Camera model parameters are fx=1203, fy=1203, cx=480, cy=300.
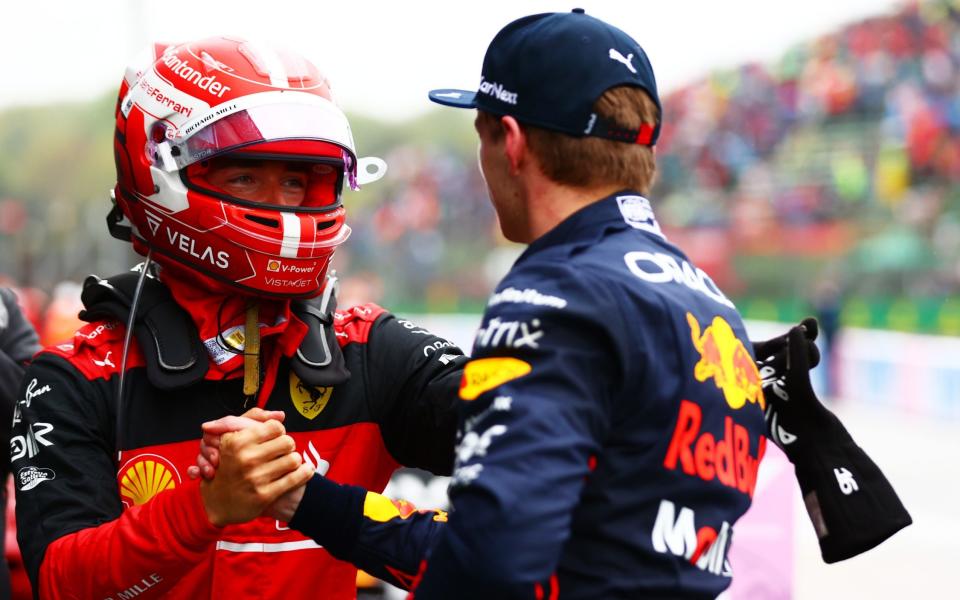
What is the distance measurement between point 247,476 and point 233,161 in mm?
744

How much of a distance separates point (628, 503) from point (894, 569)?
681 centimetres

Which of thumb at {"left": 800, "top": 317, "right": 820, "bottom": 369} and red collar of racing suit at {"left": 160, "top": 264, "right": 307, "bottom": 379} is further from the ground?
thumb at {"left": 800, "top": 317, "right": 820, "bottom": 369}

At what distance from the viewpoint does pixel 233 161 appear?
2449mm

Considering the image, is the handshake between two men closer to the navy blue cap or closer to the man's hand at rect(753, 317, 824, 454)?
the man's hand at rect(753, 317, 824, 454)

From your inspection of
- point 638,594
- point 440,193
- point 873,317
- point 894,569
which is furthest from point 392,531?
point 440,193

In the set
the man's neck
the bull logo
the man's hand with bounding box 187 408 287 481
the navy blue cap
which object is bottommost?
the man's hand with bounding box 187 408 287 481

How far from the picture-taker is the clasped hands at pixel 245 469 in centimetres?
199

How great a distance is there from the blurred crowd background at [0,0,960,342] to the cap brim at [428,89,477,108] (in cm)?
1560

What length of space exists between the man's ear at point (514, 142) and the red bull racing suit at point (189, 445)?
60cm

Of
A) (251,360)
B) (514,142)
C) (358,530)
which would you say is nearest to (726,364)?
(514,142)

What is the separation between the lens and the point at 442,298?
22891 millimetres

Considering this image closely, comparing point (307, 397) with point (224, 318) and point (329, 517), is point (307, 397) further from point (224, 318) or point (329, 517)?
point (329, 517)

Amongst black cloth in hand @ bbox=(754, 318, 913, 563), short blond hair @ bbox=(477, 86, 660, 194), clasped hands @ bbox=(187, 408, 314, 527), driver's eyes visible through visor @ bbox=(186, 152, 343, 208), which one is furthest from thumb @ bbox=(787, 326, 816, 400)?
driver's eyes visible through visor @ bbox=(186, 152, 343, 208)

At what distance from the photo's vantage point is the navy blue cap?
1.90 metres
